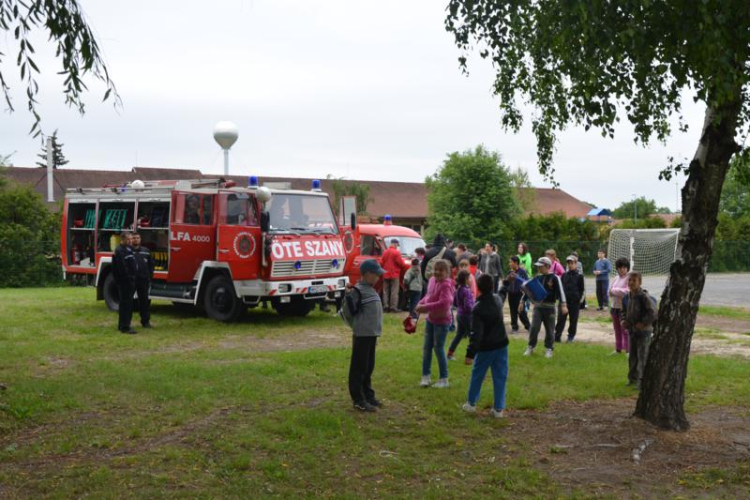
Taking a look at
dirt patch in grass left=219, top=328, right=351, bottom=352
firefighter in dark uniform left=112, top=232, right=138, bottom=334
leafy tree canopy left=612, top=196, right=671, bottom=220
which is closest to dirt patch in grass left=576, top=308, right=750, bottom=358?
dirt patch in grass left=219, top=328, right=351, bottom=352

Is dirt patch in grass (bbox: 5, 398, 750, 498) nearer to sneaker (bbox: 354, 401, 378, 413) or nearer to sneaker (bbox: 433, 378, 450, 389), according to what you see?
sneaker (bbox: 354, 401, 378, 413)

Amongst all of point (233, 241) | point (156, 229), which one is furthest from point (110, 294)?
point (233, 241)

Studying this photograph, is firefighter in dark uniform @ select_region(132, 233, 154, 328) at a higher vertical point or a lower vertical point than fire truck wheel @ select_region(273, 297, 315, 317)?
higher

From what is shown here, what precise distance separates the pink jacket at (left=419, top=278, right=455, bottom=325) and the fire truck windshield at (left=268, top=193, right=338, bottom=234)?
21.5 ft

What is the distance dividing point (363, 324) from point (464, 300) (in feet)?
9.26

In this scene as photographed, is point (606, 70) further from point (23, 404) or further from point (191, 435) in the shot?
point (23, 404)

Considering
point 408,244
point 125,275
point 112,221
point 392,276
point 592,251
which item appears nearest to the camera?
point 125,275

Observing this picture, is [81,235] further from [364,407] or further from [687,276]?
[687,276]

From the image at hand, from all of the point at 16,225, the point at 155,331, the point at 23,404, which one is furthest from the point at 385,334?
the point at 16,225

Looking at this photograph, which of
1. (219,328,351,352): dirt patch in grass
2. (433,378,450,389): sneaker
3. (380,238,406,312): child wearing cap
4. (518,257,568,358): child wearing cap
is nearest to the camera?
(433,378,450,389): sneaker

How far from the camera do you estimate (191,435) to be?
709cm

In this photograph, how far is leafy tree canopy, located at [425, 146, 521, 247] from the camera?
1827 inches

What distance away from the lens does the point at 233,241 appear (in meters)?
14.8

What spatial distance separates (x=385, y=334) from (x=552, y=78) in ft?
25.9
